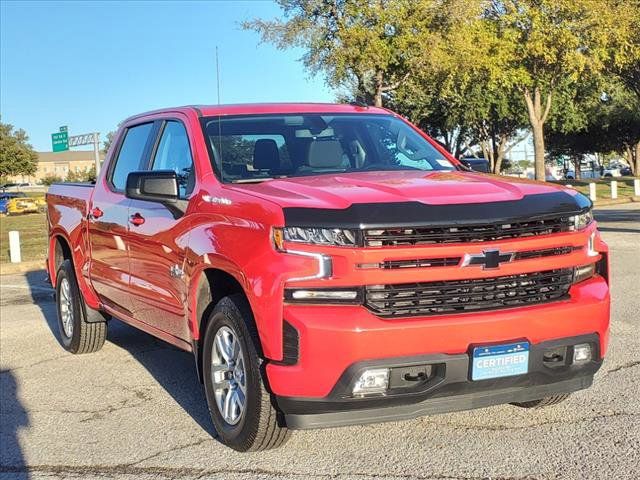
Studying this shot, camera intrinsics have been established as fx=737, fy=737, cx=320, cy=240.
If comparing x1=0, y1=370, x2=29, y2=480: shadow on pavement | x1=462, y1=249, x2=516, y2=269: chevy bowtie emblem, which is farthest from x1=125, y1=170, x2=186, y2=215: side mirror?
x1=462, y1=249, x2=516, y2=269: chevy bowtie emblem

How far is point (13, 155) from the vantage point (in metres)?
68.1

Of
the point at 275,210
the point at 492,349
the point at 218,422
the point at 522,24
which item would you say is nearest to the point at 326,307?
the point at 275,210

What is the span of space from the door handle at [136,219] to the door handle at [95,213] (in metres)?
0.73

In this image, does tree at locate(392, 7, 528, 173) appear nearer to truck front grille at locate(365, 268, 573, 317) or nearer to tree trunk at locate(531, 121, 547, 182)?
tree trunk at locate(531, 121, 547, 182)

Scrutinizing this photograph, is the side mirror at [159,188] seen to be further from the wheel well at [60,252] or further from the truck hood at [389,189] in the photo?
the wheel well at [60,252]

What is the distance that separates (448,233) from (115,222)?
2.89 metres

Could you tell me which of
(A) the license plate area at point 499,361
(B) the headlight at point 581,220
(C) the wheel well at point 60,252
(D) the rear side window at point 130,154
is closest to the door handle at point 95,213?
(D) the rear side window at point 130,154

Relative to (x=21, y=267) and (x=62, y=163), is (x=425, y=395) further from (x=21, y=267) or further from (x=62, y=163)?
(x=62, y=163)

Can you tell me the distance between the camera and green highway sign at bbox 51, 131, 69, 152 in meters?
36.9

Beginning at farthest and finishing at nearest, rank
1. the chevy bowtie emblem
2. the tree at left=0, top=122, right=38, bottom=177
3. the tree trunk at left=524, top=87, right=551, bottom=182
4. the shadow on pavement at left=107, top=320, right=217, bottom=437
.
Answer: the tree at left=0, top=122, right=38, bottom=177 → the tree trunk at left=524, top=87, right=551, bottom=182 → the shadow on pavement at left=107, top=320, right=217, bottom=437 → the chevy bowtie emblem

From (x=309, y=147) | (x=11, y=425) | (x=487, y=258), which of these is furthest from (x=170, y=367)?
(x=487, y=258)

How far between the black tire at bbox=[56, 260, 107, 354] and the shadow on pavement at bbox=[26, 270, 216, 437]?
0.34 metres

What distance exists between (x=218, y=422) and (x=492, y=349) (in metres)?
1.58

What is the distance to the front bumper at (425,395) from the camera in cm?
335
